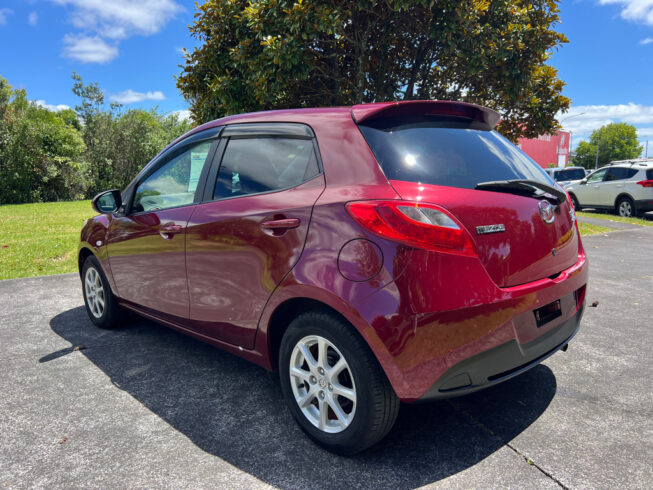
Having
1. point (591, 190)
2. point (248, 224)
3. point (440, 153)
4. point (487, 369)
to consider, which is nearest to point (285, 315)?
point (248, 224)

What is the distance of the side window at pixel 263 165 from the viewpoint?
2.63 meters

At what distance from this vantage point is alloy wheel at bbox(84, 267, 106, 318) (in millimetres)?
4520

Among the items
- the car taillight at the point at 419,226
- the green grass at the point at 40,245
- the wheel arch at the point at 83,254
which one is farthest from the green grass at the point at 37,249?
the car taillight at the point at 419,226

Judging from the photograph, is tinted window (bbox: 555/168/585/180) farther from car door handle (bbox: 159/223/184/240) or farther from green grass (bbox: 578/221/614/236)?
car door handle (bbox: 159/223/184/240)

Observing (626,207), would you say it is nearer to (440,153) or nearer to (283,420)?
(440,153)

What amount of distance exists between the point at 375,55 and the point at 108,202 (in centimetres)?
771

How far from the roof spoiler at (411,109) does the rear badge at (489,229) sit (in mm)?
740

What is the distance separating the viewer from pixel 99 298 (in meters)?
4.56

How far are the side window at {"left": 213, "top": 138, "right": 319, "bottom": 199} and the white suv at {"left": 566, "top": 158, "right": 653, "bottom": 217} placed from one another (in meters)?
16.1

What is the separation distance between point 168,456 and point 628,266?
7.31 meters

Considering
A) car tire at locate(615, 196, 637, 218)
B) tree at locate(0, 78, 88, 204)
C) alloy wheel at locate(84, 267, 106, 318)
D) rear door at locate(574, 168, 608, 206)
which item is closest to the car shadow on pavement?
alloy wheel at locate(84, 267, 106, 318)

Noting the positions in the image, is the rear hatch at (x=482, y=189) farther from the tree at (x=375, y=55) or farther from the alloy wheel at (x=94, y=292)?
the tree at (x=375, y=55)

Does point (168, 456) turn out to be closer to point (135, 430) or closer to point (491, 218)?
point (135, 430)

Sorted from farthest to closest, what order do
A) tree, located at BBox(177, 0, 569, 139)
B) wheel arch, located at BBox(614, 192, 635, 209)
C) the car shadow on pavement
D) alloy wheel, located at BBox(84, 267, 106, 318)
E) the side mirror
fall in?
wheel arch, located at BBox(614, 192, 635, 209)
tree, located at BBox(177, 0, 569, 139)
alloy wheel, located at BBox(84, 267, 106, 318)
the side mirror
the car shadow on pavement
